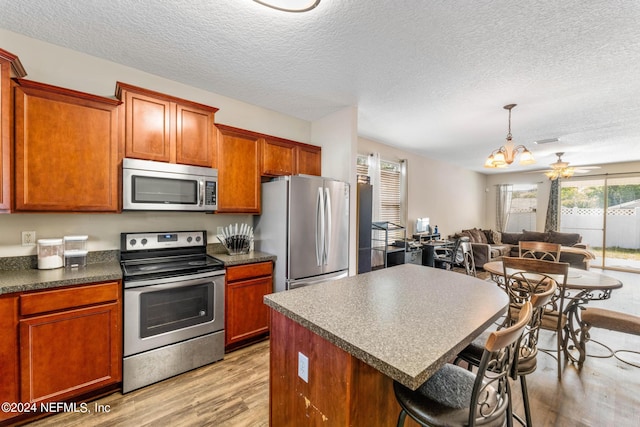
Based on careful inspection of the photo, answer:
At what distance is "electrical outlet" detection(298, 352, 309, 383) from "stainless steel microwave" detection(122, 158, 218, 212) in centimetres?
180

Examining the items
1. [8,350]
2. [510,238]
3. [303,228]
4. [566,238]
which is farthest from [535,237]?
[8,350]

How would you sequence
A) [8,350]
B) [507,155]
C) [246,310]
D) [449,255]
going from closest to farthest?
[8,350] < [246,310] < [507,155] < [449,255]

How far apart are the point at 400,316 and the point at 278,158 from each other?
2.38 meters

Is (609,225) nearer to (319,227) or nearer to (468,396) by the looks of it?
(319,227)

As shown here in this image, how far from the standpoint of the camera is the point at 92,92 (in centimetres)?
230

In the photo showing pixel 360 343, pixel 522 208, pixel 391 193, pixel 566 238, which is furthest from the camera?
pixel 522 208

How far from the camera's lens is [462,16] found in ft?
5.69

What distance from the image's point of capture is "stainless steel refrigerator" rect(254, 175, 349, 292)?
2.71 metres

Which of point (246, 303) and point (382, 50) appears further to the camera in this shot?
point (246, 303)

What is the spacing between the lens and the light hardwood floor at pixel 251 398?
1748 mm

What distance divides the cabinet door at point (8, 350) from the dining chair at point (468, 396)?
223 cm

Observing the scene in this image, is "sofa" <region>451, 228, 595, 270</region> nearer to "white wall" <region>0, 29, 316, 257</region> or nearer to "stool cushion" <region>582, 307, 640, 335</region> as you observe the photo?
"stool cushion" <region>582, 307, 640, 335</region>

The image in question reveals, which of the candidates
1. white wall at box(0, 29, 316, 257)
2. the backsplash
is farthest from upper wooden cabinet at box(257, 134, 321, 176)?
the backsplash

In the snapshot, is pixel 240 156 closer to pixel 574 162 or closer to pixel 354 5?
A: pixel 354 5
